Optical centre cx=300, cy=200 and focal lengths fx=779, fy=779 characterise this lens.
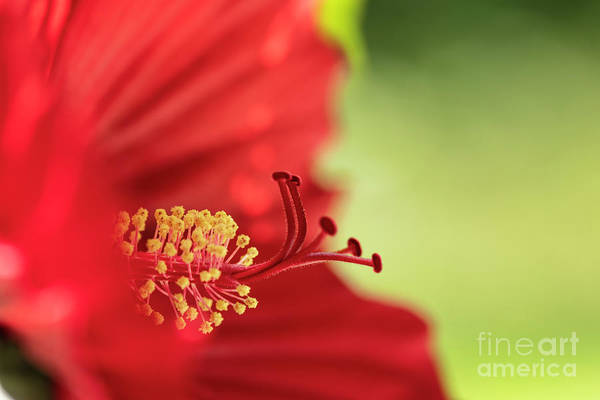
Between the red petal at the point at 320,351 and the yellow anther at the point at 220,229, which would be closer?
the yellow anther at the point at 220,229

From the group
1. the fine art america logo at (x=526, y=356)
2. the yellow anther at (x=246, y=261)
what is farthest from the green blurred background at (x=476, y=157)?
the yellow anther at (x=246, y=261)

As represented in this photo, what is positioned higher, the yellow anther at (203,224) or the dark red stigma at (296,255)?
the yellow anther at (203,224)

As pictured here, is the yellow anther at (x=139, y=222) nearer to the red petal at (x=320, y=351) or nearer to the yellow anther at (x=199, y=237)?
the yellow anther at (x=199, y=237)

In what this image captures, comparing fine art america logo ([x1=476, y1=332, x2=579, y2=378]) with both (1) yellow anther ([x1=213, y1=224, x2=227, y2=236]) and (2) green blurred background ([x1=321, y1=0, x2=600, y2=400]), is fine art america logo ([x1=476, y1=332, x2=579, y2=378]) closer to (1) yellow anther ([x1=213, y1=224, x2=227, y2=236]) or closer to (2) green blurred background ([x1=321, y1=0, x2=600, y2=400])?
(2) green blurred background ([x1=321, y1=0, x2=600, y2=400])

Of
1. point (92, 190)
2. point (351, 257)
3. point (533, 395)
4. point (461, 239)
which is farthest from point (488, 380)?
point (92, 190)

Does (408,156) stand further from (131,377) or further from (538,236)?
(131,377)

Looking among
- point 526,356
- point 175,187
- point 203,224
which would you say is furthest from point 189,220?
point 526,356

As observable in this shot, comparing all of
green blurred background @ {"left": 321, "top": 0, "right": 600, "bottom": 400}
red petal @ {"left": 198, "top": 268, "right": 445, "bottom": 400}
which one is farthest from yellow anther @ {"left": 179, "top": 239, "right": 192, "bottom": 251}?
green blurred background @ {"left": 321, "top": 0, "right": 600, "bottom": 400}

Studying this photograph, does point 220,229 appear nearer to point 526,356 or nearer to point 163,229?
point 163,229
